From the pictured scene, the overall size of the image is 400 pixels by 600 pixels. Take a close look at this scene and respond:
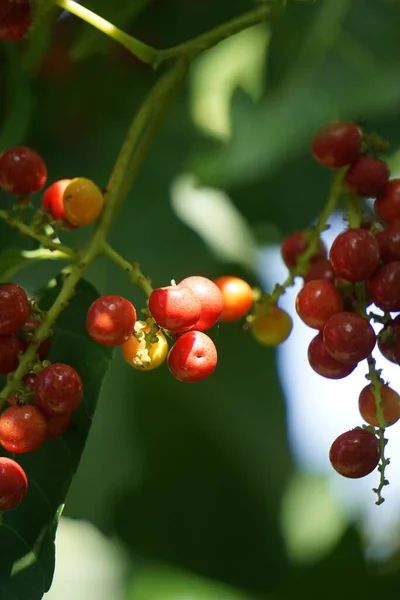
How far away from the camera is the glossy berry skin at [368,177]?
3.10 ft

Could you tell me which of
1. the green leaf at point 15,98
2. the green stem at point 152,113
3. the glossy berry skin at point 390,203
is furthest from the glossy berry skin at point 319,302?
the green leaf at point 15,98

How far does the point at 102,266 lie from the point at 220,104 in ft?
1.12

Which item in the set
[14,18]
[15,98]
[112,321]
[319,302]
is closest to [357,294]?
[319,302]

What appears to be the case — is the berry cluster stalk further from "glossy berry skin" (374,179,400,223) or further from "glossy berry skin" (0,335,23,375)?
"glossy berry skin" (374,179,400,223)

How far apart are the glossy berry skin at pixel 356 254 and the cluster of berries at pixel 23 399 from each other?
0.28 m

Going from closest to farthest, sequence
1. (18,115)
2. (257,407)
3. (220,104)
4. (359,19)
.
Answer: (359,19) < (18,115) < (220,104) < (257,407)

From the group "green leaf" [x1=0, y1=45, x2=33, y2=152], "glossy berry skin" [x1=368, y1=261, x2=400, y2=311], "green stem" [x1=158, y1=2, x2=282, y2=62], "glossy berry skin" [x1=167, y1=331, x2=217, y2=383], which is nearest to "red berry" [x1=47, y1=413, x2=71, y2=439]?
"glossy berry skin" [x1=167, y1=331, x2=217, y2=383]

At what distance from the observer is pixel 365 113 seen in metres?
1.00

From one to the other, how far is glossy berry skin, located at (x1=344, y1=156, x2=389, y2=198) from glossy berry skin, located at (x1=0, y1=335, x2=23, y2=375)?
0.40m

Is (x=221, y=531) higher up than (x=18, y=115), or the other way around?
(x=18, y=115)

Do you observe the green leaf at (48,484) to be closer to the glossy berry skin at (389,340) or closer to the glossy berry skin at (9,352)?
the glossy berry skin at (9,352)

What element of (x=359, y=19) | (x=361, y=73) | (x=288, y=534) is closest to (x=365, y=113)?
(x=361, y=73)

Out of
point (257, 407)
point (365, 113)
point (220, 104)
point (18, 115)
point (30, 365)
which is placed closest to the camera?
point (30, 365)

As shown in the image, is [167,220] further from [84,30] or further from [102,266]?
[84,30]
